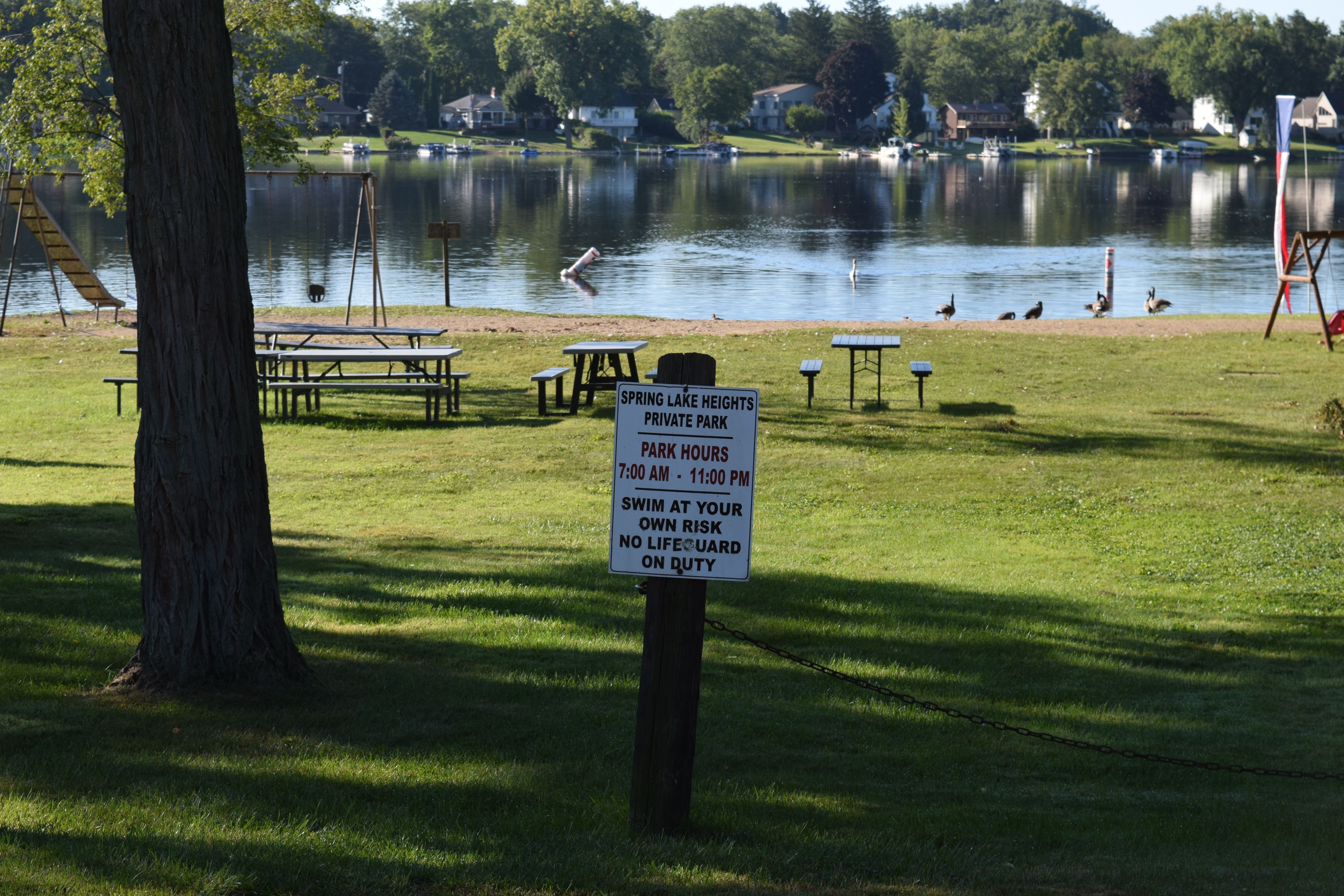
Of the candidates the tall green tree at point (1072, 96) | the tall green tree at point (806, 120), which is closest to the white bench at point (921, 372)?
the tall green tree at point (1072, 96)

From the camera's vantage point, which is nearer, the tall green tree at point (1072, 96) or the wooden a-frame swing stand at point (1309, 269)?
the wooden a-frame swing stand at point (1309, 269)

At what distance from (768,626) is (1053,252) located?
48.1 meters

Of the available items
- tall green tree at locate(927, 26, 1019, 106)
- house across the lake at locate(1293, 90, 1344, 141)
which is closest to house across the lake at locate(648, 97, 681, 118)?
tall green tree at locate(927, 26, 1019, 106)

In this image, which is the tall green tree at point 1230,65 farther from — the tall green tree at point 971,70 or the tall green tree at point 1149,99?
the tall green tree at point 971,70

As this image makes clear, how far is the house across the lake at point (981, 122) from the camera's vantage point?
543 feet

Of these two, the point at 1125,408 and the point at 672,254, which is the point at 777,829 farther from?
the point at 672,254

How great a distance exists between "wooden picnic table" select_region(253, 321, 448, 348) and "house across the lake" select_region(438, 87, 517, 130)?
496 ft

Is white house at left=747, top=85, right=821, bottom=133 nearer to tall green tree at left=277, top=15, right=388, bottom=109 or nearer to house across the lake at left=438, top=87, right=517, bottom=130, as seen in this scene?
house across the lake at left=438, top=87, right=517, bottom=130

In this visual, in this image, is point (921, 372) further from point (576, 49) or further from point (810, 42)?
point (810, 42)

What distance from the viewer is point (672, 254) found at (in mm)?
51375

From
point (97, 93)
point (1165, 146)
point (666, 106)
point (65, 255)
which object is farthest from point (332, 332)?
point (666, 106)

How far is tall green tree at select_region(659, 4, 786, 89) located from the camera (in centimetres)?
17888

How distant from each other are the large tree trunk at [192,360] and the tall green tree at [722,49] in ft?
577

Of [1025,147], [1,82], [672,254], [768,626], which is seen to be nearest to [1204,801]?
[768,626]
